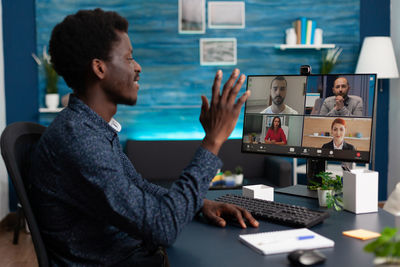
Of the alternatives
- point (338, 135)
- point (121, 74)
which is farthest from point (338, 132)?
point (121, 74)

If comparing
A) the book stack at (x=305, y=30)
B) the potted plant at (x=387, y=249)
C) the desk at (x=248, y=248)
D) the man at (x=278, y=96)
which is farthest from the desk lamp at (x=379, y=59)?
the potted plant at (x=387, y=249)

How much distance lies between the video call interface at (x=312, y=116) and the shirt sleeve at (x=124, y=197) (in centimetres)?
79

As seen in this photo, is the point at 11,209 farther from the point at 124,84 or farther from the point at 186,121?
the point at 124,84

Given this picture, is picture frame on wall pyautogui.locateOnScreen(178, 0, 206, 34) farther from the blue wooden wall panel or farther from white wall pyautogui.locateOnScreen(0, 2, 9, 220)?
white wall pyautogui.locateOnScreen(0, 2, 9, 220)

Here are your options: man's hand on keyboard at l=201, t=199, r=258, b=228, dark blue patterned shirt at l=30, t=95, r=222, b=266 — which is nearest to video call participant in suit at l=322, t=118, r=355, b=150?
man's hand on keyboard at l=201, t=199, r=258, b=228

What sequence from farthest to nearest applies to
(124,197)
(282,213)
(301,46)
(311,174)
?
(301,46), (311,174), (282,213), (124,197)

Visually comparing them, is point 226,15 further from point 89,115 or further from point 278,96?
point 89,115

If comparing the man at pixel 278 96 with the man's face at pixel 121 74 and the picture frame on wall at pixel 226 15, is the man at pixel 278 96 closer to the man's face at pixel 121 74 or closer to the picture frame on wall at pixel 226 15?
the man's face at pixel 121 74

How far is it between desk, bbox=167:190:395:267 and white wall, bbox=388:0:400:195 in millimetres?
3457

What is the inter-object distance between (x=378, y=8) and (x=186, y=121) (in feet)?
7.88

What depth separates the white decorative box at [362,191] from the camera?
61.6 inches

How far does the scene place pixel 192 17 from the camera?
4.52 m

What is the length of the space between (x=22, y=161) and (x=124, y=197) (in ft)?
1.37

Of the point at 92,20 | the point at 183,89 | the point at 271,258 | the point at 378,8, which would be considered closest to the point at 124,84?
the point at 92,20
